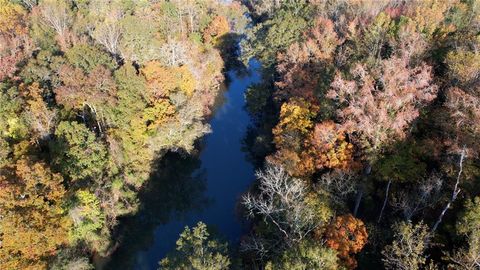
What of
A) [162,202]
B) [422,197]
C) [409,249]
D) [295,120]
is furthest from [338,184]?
[162,202]

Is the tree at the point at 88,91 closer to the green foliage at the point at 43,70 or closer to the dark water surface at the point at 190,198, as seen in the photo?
the green foliage at the point at 43,70

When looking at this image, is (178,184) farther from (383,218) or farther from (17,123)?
(383,218)

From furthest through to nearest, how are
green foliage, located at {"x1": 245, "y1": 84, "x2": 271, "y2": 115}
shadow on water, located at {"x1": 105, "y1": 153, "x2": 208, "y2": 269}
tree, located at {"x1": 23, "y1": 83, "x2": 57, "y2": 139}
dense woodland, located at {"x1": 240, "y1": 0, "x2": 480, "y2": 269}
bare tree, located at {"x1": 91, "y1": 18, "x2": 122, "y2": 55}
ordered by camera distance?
1. green foliage, located at {"x1": 245, "y1": 84, "x2": 271, "y2": 115}
2. bare tree, located at {"x1": 91, "y1": 18, "x2": 122, "y2": 55}
3. shadow on water, located at {"x1": 105, "y1": 153, "x2": 208, "y2": 269}
4. tree, located at {"x1": 23, "y1": 83, "x2": 57, "y2": 139}
5. dense woodland, located at {"x1": 240, "y1": 0, "x2": 480, "y2": 269}

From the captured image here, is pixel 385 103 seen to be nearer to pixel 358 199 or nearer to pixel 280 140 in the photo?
pixel 358 199

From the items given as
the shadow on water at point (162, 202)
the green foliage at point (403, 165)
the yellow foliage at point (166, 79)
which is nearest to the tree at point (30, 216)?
the shadow on water at point (162, 202)

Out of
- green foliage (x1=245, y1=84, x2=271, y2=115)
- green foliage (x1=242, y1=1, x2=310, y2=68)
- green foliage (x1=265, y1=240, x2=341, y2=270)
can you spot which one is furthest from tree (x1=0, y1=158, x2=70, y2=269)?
green foliage (x1=242, y1=1, x2=310, y2=68)

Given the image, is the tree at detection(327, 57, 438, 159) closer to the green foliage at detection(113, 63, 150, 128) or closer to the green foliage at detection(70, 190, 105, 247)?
the green foliage at detection(113, 63, 150, 128)
